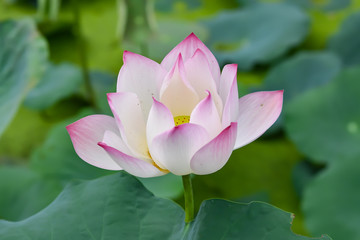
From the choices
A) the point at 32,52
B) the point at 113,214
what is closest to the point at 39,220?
the point at 113,214

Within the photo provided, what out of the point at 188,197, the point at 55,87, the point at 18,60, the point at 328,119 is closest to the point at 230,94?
the point at 188,197

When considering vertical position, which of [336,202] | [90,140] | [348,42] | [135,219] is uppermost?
[90,140]

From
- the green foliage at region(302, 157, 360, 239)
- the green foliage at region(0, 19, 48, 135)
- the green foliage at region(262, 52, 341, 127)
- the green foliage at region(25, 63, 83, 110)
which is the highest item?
the green foliage at region(0, 19, 48, 135)

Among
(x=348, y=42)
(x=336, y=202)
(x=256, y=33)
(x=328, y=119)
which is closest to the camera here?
(x=336, y=202)

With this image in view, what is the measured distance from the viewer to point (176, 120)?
0.53 metres

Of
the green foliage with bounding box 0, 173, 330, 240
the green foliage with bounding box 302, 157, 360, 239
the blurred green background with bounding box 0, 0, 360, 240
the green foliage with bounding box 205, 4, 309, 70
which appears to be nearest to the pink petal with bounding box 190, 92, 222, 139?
the green foliage with bounding box 0, 173, 330, 240

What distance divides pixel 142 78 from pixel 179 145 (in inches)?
4.1

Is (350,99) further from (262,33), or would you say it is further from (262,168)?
(262,33)

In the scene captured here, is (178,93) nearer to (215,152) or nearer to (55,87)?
(215,152)

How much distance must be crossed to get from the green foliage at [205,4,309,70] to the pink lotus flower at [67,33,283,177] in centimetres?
114

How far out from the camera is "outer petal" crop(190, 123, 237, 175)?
428mm

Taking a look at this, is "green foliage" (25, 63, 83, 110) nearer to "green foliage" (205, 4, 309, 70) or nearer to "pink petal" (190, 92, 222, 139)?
"green foliage" (205, 4, 309, 70)

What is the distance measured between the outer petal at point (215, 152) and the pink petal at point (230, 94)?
19 mm

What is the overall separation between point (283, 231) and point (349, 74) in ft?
3.13
